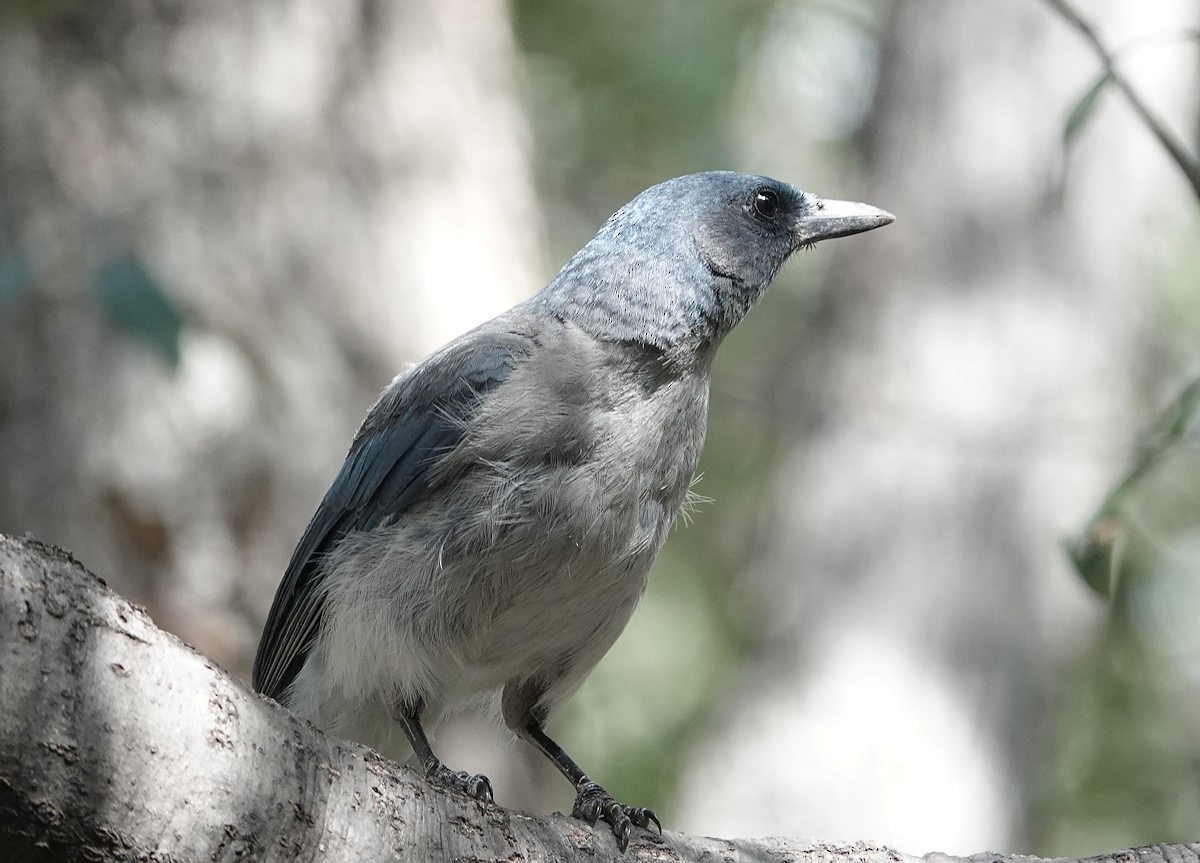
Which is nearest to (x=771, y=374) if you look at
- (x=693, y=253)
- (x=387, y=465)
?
(x=693, y=253)

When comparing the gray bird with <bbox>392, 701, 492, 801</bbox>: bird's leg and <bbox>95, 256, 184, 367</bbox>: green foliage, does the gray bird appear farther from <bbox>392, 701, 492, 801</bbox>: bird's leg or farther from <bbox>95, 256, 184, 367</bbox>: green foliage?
<bbox>95, 256, 184, 367</bbox>: green foliage

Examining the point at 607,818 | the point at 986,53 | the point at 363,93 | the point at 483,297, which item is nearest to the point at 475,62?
the point at 363,93

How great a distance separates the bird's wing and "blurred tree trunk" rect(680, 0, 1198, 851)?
312 centimetres

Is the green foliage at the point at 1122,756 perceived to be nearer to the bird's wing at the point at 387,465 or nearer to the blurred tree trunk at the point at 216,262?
the blurred tree trunk at the point at 216,262

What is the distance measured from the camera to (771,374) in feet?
32.9

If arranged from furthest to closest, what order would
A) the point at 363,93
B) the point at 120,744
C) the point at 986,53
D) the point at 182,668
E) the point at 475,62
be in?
the point at 986,53
the point at 475,62
the point at 363,93
the point at 182,668
the point at 120,744

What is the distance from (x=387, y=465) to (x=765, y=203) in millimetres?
1723

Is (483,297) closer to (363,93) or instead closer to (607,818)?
(363,93)

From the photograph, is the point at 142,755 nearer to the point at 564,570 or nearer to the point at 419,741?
the point at 564,570

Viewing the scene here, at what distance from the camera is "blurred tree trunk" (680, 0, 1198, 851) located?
6.79 metres

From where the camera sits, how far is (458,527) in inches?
155

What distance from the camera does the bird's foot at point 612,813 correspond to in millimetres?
3414

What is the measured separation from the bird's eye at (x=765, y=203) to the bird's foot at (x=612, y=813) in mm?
2216

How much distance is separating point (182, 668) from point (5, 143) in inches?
159
